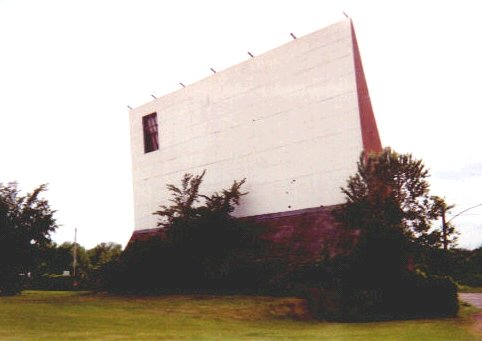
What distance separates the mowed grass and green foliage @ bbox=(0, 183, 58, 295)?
688 cm

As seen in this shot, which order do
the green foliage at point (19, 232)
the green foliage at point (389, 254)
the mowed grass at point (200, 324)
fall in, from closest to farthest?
the mowed grass at point (200, 324)
the green foliage at point (389, 254)
the green foliage at point (19, 232)

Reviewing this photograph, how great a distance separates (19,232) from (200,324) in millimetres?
12783

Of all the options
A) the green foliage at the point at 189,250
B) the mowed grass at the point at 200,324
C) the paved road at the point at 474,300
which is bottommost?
the paved road at the point at 474,300

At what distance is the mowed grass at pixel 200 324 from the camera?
32.3 ft

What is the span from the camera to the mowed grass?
986cm

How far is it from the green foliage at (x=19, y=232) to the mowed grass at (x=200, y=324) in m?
6.88

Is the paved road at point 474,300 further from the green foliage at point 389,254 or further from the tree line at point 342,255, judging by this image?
the green foliage at point 389,254

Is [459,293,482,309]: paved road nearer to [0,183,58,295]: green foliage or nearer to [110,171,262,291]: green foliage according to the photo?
[110,171,262,291]: green foliage

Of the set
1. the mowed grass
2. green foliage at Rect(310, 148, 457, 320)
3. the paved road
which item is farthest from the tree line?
the paved road

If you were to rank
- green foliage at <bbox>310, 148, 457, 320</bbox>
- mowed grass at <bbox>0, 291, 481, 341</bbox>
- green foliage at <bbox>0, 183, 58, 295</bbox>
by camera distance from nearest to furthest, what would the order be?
1. mowed grass at <bbox>0, 291, 481, 341</bbox>
2. green foliage at <bbox>310, 148, 457, 320</bbox>
3. green foliage at <bbox>0, 183, 58, 295</bbox>

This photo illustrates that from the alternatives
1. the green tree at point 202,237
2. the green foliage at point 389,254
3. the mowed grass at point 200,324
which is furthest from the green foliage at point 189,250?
the green foliage at point 389,254

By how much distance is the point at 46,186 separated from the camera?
22.4m

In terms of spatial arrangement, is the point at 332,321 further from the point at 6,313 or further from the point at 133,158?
the point at 133,158

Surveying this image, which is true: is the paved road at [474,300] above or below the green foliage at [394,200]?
below
